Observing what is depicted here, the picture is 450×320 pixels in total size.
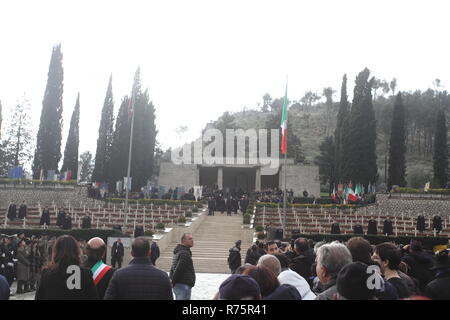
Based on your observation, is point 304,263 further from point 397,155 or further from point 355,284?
point 397,155

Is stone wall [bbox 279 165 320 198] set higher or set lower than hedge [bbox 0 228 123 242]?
higher

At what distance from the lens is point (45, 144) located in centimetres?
4294

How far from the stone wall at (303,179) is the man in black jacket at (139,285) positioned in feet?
141

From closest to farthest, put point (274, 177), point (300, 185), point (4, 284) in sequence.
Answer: point (4, 284), point (300, 185), point (274, 177)

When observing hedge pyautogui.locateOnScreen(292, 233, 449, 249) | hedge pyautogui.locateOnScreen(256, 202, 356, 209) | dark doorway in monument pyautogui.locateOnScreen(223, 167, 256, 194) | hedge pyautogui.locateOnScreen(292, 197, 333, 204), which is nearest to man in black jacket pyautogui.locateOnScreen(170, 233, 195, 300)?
hedge pyautogui.locateOnScreen(292, 233, 449, 249)

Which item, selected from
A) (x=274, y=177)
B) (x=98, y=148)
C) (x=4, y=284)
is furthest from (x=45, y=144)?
(x=4, y=284)

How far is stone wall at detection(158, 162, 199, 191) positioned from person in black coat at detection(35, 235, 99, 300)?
43.2m

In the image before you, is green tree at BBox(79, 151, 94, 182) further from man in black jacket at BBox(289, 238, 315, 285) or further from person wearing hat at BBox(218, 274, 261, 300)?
person wearing hat at BBox(218, 274, 261, 300)

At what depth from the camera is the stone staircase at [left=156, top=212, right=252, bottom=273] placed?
61.8 feet

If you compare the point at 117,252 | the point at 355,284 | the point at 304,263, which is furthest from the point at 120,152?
the point at 355,284

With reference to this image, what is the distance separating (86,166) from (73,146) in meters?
37.6

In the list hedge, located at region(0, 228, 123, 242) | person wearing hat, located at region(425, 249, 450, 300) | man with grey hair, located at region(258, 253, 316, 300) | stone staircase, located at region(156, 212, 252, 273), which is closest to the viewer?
person wearing hat, located at region(425, 249, 450, 300)
